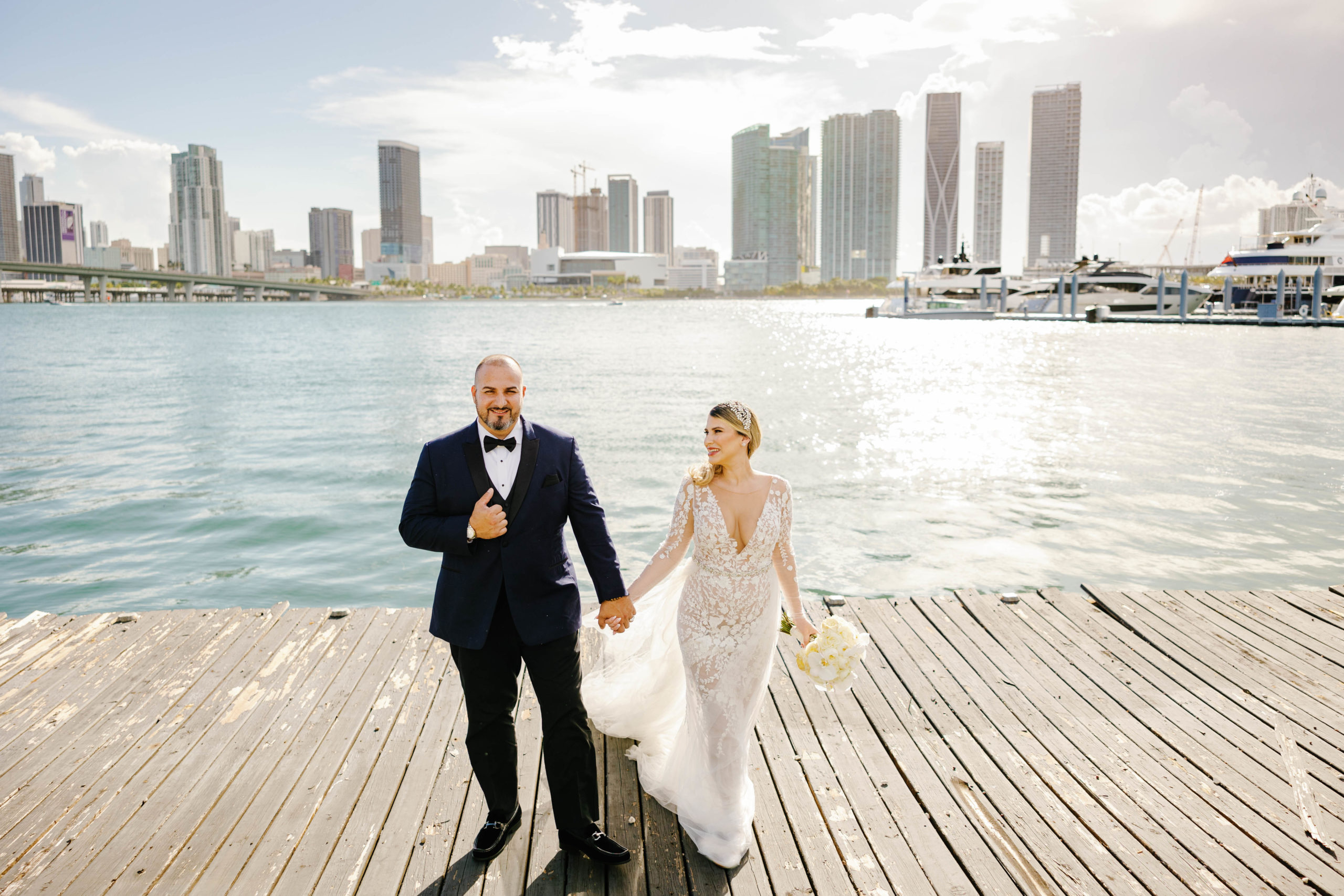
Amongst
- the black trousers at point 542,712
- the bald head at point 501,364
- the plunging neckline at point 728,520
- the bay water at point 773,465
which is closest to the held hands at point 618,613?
the black trousers at point 542,712

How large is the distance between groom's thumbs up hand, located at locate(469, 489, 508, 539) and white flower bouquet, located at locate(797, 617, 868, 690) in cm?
141

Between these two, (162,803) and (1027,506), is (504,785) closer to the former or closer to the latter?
(162,803)

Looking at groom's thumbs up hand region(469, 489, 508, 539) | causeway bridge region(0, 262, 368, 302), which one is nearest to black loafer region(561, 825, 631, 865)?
groom's thumbs up hand region(469, 489, 508, 539)

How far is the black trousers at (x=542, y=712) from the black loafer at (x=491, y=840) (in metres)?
0.12

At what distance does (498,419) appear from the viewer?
Result: 3.30 m

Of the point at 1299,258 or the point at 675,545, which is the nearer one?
the point at 675,545

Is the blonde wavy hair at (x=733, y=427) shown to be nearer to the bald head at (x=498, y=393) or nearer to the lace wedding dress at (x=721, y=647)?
the lace wedding dress at (x=721, y=647)

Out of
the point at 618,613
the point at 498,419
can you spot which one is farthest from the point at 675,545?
the point at 498,419

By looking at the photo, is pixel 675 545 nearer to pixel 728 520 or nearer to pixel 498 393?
pixel 728 520

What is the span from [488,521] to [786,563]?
4.38 feet

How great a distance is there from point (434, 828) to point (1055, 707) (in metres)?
3.42

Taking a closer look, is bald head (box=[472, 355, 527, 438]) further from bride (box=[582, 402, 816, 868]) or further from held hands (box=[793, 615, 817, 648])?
held hands (box=[793, 615, 817, 648])

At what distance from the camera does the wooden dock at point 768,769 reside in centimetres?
348

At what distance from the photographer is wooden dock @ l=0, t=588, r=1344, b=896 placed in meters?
3.48
